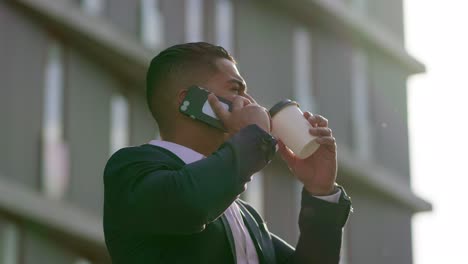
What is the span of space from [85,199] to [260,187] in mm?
3633

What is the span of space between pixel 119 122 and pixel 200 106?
15.1 m

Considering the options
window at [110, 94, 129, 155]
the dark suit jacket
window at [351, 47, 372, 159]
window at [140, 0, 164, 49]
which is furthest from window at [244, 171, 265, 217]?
the dark suit jacket

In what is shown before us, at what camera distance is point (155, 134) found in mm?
19500

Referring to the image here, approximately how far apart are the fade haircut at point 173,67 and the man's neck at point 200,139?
11 centimetres

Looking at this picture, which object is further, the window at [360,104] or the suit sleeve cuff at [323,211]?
the window at [360,104]

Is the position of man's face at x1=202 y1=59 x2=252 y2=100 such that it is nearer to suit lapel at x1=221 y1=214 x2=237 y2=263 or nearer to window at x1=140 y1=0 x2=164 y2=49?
suit lapel at x1=221 y1=214 x2=237 y2=263

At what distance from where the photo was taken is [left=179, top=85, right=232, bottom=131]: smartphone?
4133 millimetres

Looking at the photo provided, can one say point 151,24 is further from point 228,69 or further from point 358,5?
point 228,69

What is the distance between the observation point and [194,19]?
65.2 feet

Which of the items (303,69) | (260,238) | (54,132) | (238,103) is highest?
(238,103)

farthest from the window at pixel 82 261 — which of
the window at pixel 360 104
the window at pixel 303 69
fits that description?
the window at pixel 360 104

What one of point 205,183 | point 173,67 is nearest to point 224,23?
point 173,67

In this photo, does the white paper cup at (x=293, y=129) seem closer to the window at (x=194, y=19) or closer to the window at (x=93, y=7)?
the window at (x=93, y=7)

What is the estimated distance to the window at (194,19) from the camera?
64.7 ft
